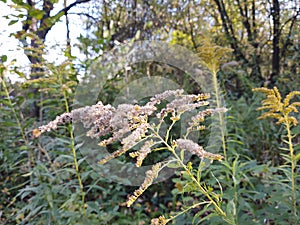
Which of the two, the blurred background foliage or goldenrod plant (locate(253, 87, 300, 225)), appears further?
the blurred background foliage

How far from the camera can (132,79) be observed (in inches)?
128

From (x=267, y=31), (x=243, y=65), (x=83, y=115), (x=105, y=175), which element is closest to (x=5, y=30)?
(x=105, y=175)

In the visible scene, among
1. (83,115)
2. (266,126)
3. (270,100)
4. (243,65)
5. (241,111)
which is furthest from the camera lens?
(243,65)

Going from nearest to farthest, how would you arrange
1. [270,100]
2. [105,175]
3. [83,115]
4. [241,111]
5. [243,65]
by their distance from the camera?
[83,115] < [270,100] < [105,175] < [241,111] < [243,65]

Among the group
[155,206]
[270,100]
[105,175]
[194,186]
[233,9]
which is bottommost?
[155,206]

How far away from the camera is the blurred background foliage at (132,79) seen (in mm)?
1969

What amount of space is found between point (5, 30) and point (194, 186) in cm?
192

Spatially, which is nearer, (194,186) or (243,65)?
(194,186)

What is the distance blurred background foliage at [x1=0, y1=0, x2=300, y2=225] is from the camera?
1969 mm

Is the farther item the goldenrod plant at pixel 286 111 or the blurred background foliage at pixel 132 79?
the blurred background foliage at pixel 132 79

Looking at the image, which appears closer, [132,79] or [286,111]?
[286,111]

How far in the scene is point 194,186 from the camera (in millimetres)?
837

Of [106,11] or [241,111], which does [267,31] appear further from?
[106,11]

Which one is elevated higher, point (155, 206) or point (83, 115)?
point (83, 115)
